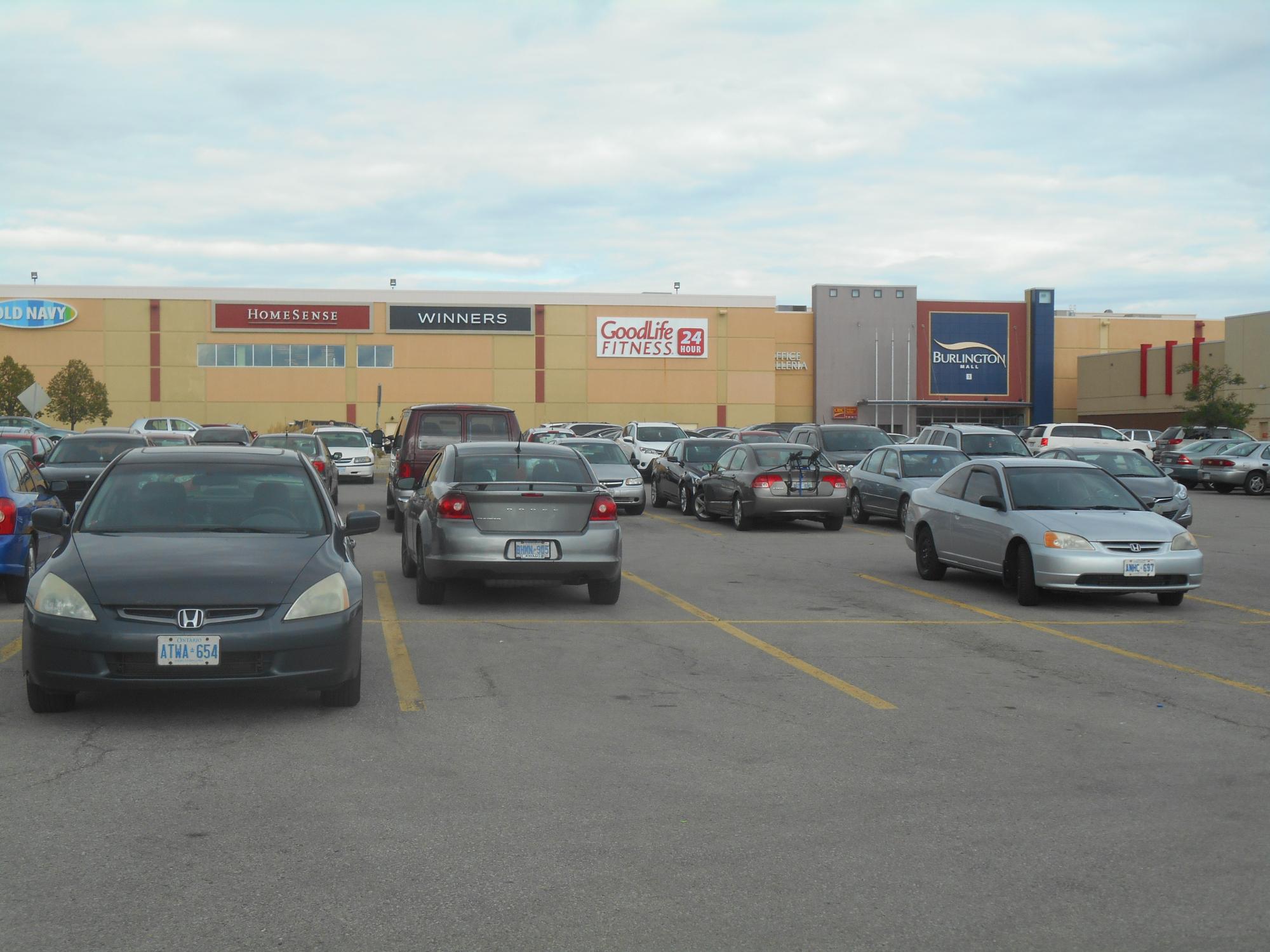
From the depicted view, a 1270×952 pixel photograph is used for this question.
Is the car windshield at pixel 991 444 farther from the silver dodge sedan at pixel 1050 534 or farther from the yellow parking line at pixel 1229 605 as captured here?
the yellow parking line at pixel 1229 605


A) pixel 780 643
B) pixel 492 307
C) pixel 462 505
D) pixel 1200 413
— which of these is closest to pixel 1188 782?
pixel 780 643

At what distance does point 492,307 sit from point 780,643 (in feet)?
187

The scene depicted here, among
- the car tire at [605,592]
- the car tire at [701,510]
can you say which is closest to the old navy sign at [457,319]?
the car tire at [701,510]

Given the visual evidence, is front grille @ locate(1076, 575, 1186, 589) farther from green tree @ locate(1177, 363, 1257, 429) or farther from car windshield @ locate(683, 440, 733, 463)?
green tree @ locate(1177, 363, 1257, 429)

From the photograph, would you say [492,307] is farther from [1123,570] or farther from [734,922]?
[734,922]

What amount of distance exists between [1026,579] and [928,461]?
9.65m

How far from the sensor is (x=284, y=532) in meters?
Result: 8.28

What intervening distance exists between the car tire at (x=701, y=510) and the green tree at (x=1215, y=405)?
31.6 metres

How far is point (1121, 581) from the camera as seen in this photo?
12.3 m

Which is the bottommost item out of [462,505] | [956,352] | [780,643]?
[780,643]

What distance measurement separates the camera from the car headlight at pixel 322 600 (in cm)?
723

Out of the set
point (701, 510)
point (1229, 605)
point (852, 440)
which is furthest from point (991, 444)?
point (1229, 605)

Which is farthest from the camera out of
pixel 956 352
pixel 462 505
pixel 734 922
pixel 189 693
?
pixel 956 352

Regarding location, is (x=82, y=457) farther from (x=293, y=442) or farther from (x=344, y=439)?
(x=344, y=439)
